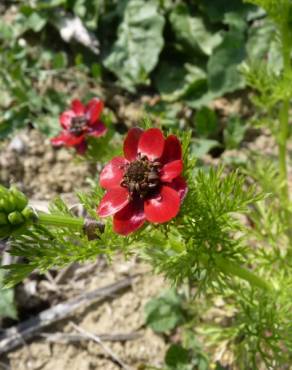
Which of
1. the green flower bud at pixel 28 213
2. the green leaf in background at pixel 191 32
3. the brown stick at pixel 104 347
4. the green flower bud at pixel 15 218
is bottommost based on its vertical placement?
the brown stick at pixel 104 347

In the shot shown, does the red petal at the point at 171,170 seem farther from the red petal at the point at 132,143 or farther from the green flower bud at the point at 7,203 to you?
the green flower bud at the point at 7,203

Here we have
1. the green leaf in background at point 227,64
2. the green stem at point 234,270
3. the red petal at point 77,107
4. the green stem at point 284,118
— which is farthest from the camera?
the green leaf in background at point 227,64

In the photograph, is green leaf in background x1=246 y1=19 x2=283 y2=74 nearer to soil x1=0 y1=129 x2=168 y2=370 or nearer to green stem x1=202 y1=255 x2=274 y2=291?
soil x1=0 y1=129 x2=168 y2=370

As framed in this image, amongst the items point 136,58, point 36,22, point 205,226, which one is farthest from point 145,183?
point 36,22

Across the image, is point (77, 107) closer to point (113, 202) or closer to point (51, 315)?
point (51, 315)

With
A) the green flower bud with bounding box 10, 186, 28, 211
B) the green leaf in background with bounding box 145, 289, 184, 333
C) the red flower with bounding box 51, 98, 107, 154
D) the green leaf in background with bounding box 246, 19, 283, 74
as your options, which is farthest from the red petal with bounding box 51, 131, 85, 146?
the green leaf in background with bounding box 246, 19, 283, 74

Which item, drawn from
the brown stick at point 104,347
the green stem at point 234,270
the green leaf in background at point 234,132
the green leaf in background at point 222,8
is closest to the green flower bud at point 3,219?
the green stem at point 234,270
